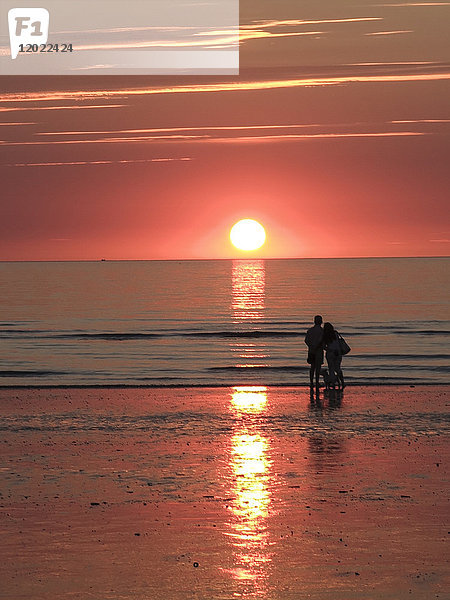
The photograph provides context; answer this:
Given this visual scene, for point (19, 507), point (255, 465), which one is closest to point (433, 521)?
point (255, 465)

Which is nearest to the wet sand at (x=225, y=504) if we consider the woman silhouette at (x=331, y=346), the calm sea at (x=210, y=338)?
the woman silhouette at (x=331, y=346)

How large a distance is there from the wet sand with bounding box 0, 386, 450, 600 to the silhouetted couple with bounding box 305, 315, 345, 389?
9.44ft

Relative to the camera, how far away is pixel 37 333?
5906 centimetres

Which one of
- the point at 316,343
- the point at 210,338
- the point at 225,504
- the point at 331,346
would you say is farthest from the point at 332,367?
the point at 210,338

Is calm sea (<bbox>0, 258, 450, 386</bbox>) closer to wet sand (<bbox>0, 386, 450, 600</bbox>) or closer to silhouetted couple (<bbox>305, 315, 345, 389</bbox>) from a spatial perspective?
silhouetted couple (<bbox>305, 315, 345, 389</bbox>)

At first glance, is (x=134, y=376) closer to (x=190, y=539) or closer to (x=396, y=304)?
(x=190, y=539)

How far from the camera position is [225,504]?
41.3ft

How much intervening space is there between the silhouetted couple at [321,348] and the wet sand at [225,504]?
2.88 m

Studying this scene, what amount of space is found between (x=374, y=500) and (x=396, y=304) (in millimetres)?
Result: 75018

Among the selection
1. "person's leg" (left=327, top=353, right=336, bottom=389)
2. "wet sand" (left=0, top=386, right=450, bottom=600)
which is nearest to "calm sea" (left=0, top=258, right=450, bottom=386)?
"person's leg" (left=327, top=353, right=336, bottom=389)

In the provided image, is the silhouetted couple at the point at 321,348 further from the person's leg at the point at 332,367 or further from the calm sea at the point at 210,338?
the calm sea at the point at 210,338

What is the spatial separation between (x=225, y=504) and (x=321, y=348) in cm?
1269

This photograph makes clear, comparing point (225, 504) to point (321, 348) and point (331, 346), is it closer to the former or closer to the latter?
point (321, 348)

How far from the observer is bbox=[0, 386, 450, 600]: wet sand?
957 cm
